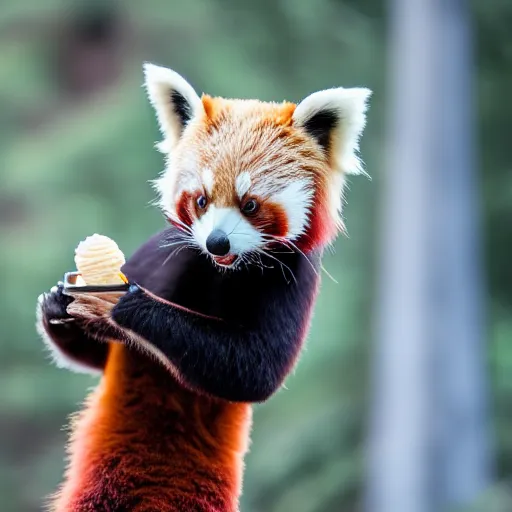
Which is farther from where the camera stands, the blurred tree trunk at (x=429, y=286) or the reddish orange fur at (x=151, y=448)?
the blurred tree trunk at (x=429, y=286)

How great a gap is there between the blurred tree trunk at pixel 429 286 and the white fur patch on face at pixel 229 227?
164 centimetres

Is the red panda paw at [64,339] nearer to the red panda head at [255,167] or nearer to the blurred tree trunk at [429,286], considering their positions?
the red panda head at [255,167]

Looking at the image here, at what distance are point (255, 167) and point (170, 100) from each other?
165 millimetres

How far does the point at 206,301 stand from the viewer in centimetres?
110

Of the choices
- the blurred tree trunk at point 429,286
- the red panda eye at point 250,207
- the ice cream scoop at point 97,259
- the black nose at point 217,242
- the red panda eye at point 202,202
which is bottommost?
the ice cream scoop at point 97,259

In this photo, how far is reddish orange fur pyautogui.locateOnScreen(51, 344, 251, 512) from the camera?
110 centimetres

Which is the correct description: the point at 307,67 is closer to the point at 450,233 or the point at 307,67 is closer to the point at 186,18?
the point at 450,233

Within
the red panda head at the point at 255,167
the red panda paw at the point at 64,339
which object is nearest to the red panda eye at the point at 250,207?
the red panda head at the point at 255,167

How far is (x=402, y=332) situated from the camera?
3863mm

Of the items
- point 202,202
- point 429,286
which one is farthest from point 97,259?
point 429,286

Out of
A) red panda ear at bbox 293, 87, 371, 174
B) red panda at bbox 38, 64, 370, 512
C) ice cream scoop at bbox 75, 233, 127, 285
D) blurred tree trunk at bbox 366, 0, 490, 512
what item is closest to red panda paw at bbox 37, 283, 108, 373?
red panda at bbox 38, 64, 370, 512

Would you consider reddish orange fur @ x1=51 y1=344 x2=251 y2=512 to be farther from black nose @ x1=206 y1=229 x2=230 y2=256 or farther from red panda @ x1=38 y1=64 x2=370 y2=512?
black nose @ x1=206 y1=229 x2=230 y2=256

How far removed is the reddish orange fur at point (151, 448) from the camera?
1.10 m

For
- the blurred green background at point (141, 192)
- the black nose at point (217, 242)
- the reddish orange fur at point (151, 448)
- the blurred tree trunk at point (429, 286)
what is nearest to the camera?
the black nose at point (217, 242)
